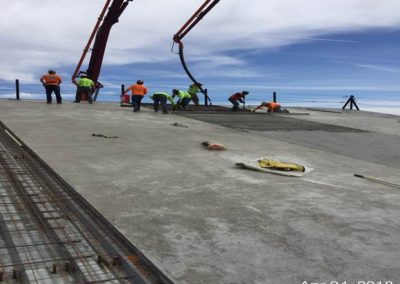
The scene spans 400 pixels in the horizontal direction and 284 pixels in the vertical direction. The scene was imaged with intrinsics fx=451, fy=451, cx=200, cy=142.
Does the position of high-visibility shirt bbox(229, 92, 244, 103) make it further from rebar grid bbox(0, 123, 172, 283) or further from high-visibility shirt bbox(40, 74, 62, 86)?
rebar grid bbox(0, 123, 172, 283)

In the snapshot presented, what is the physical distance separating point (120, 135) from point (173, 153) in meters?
2.34

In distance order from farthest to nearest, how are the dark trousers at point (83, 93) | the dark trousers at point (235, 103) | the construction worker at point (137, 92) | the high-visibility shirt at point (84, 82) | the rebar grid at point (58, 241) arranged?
1. the dark trousers at point (235, 103)
2. the dark trousers at point (83, 93)
3. the high-visibility shirt at point (84, 82)
4. the construction worker at point (137, 92)
5. the rebar grid at point (58, 241)

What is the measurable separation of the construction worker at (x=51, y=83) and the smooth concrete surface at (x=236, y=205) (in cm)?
818

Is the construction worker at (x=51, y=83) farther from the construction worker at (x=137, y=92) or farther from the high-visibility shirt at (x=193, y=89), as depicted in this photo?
the high-visibility shirt at (x=193, y=89)

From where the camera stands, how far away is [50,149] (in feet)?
25.5

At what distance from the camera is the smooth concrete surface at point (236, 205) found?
11.5 ft

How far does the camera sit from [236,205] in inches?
197

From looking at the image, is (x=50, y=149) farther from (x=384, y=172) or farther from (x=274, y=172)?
(x=384, y=172)

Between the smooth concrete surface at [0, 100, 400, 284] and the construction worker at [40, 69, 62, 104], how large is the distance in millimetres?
8184

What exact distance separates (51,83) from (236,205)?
14379 mm

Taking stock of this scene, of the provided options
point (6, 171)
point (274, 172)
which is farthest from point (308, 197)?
point (6, 171)

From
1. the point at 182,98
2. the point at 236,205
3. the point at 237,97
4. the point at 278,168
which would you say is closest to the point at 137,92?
the point at 182,98

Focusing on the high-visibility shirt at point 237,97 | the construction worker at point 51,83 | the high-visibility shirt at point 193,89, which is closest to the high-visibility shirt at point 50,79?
the construction worker at point 51,83

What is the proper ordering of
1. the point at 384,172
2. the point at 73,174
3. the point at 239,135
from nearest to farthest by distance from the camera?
the point at 73,174 < the point at 384,172 < the point at 239,135
